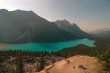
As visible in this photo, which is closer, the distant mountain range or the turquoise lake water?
the turquoise lake water

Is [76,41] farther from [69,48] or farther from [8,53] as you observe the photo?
[8,53]

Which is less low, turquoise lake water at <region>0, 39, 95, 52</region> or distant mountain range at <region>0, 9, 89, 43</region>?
distant mountain range at <region>0, 9, 89, 43</region>

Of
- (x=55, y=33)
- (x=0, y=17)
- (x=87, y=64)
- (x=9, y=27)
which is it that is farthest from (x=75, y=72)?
(x=0, y=17)

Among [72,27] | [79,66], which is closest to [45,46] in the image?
[72,27]

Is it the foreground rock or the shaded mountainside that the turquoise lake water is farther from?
the foreground rock

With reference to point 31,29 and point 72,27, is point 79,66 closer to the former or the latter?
point 72,27

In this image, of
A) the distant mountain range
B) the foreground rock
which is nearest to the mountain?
the distant mountain range

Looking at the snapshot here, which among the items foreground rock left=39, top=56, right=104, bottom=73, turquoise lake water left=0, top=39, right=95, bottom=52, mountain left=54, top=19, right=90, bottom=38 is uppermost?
mountain left=54, top=19, right=90, bottom=38
